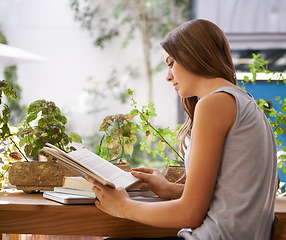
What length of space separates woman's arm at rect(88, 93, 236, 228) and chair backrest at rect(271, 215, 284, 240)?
0.17 meters

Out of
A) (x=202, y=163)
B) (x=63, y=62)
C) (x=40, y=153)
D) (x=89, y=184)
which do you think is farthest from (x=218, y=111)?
(x=63, y=62)

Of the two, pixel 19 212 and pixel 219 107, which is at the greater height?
pixel 219 107

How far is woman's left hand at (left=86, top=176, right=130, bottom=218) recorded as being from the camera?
3.43 feet

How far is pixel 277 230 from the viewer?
93cm

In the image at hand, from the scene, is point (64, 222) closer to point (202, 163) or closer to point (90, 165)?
point (90, 165)

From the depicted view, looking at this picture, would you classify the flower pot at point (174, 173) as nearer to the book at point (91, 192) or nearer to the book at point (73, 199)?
the book at point (91, 192)

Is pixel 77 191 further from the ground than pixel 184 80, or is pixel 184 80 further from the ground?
pixel 184 80

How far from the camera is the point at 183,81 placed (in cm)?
113

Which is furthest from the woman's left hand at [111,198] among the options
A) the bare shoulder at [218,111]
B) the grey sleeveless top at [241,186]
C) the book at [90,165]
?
the bare shoulder at [218,111]

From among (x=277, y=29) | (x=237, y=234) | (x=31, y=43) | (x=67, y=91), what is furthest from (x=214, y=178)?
(x=31, y=43)

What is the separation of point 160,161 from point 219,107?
4.55 metres

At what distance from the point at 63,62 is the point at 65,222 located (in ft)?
15.7

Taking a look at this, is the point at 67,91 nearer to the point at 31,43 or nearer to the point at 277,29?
the point at 31,43

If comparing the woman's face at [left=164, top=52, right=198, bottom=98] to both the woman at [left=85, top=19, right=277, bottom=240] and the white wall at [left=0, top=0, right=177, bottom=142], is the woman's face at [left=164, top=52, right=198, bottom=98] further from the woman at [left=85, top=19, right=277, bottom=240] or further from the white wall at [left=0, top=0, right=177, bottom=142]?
the white wall at [left=0, top=0, right=177, bottom=142]
